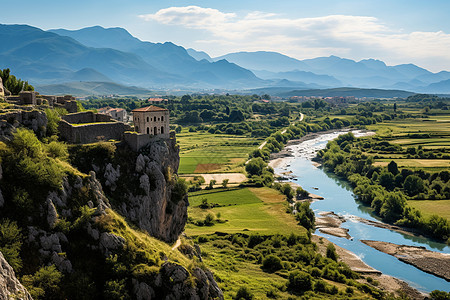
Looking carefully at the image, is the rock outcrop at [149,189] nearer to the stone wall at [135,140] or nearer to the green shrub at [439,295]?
the stone wall at [135,140]

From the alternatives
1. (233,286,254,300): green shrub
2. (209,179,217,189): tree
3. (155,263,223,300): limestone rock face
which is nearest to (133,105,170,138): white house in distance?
(155,263,223,300): limestone rock face

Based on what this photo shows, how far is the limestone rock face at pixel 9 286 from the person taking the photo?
2266 centimetres

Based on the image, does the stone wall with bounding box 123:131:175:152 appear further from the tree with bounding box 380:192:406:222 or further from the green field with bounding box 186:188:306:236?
the tree with bounding box 380:192:406:222

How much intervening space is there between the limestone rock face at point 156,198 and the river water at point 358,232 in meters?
39.5

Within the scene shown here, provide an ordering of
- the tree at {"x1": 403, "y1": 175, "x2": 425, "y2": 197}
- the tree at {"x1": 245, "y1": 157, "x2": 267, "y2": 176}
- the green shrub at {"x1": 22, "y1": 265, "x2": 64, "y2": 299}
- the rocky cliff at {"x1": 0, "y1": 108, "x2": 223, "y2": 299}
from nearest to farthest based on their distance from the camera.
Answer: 1. the green shrub at {"x1": 22, "y1": 265, "x2": 64, "y2": 299}
2. the rocky cliff at {"x1": 0, "y1": 108, "x2": 223, "y2": 299}
3. the tree at {"x1": 403, "y1": 175, "x2": 425, "y2": 197}
4. the tree at {"x1": 245, "y1": 157, "x2": 267, "y2": 176}

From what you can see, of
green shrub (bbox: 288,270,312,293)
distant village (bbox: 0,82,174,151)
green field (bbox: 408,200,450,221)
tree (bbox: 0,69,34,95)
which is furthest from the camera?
green field (bbox: 408,200,450,221)

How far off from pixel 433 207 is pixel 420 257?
24.7 meters

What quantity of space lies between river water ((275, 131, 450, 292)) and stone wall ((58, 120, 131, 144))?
5000 cm

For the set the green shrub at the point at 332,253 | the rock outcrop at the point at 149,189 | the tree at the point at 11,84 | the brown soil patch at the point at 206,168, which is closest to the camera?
the rock outcrop at the point at 149,189

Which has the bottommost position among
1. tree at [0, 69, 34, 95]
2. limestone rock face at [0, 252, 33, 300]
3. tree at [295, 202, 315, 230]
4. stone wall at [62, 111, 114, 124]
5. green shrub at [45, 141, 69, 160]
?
tree at [295, 202, 315, 230]

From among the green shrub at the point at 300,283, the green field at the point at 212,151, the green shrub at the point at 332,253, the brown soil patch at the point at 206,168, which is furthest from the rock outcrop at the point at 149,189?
the brown soil patch at the point at 206,168

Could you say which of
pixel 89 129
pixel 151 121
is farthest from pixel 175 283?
pixel 151 121

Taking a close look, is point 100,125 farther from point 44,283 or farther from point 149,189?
point 44,283

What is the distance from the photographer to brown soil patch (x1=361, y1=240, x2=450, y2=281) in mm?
66925
